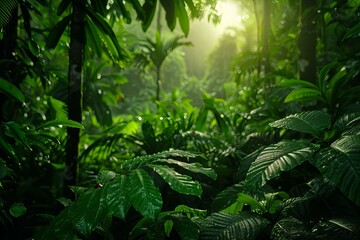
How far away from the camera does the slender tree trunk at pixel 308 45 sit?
136 inches

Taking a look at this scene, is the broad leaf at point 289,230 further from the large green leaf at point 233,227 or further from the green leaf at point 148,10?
the green leaf at point 148,10

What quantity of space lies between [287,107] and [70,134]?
7.16ft

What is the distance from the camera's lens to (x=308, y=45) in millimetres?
3494

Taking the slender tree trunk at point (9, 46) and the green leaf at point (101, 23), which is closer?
the green leaf at point (101, 23)

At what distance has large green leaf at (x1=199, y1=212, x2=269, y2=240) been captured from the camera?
1.42m

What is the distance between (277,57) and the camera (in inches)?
231

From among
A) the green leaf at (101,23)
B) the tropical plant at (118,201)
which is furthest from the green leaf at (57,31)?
the tropical plant at (118,201)

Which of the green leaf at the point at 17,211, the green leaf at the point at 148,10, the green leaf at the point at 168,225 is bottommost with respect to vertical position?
the green leaf at the point at 17,211

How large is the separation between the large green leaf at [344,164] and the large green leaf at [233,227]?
37 centimetres

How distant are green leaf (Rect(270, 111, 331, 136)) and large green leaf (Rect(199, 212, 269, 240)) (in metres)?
0.53

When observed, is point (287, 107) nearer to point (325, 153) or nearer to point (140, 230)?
point (325, 153)

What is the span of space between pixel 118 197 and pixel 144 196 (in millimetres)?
104

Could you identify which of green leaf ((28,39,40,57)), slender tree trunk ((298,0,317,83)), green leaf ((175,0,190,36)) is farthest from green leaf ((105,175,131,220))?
slender tree trunk ((298,0,317,83))

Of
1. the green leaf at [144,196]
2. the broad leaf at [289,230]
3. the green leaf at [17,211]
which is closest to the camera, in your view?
the green leaf at [144,196]
